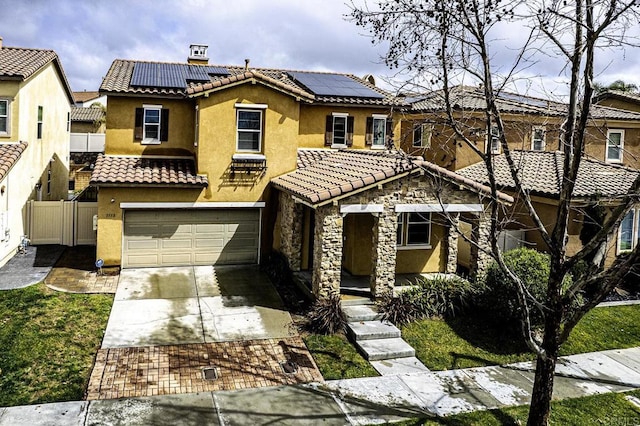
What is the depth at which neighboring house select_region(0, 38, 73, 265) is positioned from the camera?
714 inches

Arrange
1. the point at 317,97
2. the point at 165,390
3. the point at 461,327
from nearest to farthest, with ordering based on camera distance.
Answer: the point at 165,390 → the point at 461,327 → the point at 317,97

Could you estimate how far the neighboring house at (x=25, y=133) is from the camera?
714 inches

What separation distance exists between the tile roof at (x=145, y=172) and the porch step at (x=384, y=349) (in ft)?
27.4

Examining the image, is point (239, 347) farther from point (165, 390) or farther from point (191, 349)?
point (165, 390)

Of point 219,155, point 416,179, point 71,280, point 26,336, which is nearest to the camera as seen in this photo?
point 26,336

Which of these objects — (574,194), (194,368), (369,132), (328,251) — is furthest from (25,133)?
(574,194)

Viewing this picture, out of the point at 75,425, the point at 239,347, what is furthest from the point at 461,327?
the point at 75,425

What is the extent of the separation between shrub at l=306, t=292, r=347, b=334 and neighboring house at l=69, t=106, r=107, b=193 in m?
20.9

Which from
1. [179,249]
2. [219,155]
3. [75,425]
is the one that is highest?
[219,155]

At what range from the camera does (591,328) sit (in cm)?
1498

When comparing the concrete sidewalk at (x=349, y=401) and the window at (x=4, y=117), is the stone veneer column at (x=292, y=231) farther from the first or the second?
the window at (x=4, y=117)

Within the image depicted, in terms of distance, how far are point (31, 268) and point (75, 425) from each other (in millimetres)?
10021

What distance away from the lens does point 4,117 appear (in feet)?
62.0

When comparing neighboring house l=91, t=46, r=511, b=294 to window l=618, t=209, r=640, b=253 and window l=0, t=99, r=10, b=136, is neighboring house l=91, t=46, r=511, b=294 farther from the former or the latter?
window l=618, t=209, r=640, b=253
